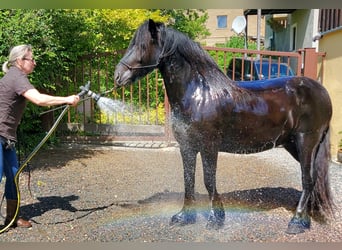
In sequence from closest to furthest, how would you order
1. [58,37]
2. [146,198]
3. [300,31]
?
[146,198] → [58,37] → [300,31]

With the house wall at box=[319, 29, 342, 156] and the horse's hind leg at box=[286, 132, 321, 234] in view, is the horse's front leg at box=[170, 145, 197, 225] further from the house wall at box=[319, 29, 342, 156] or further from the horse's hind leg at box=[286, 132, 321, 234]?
the house wall at box=[319, 29, 342, 156]

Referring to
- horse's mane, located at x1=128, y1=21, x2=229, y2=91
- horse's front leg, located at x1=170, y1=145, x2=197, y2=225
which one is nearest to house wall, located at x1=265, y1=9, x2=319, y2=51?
horse's mane, located at x1=128, y1=21, x2=229, y2=91

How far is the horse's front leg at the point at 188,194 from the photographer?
11.0 feet

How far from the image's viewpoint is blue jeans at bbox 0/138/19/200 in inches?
130

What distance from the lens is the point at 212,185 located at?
3.29 metres

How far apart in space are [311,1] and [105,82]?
563 cm

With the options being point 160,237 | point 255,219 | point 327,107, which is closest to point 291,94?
point 327,107

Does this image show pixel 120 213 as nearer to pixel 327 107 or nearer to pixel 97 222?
pixel 97 222

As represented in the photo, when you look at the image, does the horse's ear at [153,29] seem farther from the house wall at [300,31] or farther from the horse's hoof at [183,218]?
the house wall at [300,31]

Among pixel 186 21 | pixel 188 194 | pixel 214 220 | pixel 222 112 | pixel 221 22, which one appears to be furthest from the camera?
pixel 221 22

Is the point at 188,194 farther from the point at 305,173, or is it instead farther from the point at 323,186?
the point at 323,186

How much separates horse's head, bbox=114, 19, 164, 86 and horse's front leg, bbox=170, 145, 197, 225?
84 centimetres

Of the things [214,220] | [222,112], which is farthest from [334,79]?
[214,220]

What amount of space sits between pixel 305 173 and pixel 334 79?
3938 millimetres
